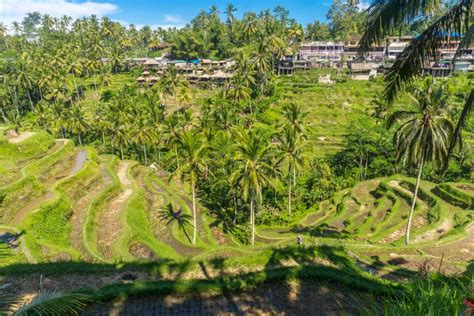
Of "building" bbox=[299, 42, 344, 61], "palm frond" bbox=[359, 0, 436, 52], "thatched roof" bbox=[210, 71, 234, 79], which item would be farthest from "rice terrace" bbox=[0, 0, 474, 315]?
"building" bbox=[299, 42, 344, 61]

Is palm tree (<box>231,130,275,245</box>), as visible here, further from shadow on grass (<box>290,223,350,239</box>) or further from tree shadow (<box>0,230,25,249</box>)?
tree shadow (<box>0,230,25,249</box>)

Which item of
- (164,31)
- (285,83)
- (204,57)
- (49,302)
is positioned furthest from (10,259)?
(164,31)

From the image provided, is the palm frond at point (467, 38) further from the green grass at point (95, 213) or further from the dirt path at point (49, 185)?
the dirt path at point (49, 185)

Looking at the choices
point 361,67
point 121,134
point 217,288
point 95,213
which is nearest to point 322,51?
point 361,67

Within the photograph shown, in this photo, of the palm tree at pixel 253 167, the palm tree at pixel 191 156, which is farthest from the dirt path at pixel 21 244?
the palm tree at pixel 253 167

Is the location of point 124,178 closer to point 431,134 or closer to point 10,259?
point 10,259
